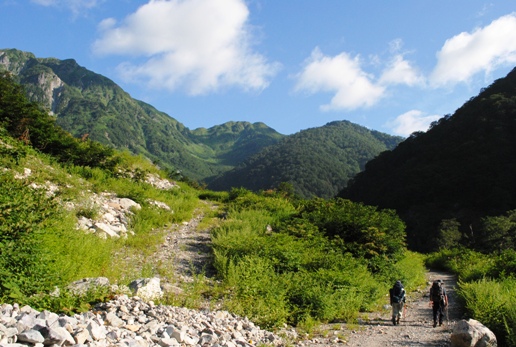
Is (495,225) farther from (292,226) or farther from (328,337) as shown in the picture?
(328,337)

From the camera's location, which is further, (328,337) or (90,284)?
(328,337)

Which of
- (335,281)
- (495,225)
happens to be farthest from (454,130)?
(335,281)

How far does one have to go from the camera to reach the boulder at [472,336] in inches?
299

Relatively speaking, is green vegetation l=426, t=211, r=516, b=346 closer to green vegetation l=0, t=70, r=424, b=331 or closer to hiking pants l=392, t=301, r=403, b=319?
hiking pants l=392, t=301, r=403, b=319

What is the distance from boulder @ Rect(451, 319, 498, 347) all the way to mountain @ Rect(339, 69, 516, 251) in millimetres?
44192

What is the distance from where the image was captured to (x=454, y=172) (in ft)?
218

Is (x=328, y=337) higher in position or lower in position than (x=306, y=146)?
lower

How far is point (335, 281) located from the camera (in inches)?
443

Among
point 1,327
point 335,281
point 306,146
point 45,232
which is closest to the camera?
point 1,327

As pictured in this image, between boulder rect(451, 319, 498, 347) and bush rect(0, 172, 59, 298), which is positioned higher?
bush rect(0, 172, 59, 298)

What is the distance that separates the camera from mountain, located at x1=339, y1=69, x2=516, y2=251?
57.3 meters

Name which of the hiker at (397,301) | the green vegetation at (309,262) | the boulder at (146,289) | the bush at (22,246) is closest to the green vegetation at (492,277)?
the hiker at (397,301)

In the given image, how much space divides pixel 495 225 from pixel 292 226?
2863cm

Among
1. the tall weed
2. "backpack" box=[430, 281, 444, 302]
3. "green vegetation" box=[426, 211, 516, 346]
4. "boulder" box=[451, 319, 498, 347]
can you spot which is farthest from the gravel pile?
"backpack" box=[430, 281, 444, 302]
